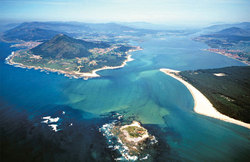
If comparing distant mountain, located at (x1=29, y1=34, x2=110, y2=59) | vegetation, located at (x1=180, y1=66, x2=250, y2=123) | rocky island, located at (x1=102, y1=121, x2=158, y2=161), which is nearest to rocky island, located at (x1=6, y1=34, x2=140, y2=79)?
distant mountain, located at (x1=29, y1=34, x2=110, y2=59)

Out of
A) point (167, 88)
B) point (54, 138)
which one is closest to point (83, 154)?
point (54, 138)

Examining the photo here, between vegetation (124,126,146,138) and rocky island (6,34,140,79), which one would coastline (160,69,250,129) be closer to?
vegetation (124,126,146,138)

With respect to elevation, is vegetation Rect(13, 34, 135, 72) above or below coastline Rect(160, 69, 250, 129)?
above

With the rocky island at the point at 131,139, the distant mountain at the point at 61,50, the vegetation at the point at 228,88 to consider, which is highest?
the distant mountain at the point at 61,50

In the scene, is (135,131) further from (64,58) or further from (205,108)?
(64,58)

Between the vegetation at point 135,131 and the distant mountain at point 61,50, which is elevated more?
the distant mountain at point 61,50

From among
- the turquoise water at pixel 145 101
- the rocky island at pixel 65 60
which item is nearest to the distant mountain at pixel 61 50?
the rocky island at pixel 65 60

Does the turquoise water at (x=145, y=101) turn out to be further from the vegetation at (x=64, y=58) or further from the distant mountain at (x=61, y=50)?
the distant mountain at (x=61, y=50)
